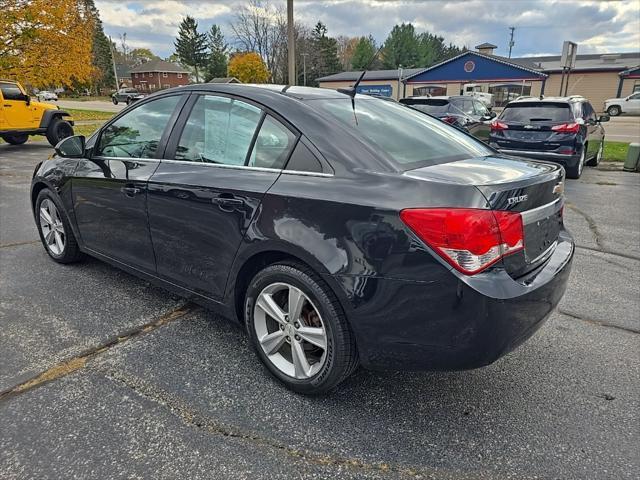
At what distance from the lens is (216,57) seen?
242ft

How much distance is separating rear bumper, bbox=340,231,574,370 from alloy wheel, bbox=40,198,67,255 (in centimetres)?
325

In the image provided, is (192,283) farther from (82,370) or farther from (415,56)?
(415,56)

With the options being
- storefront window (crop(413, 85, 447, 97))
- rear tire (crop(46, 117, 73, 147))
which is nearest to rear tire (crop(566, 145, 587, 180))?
rear tire (crop(46, 117, 73, 147))

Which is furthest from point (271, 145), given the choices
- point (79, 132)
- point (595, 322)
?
point (79, 132)

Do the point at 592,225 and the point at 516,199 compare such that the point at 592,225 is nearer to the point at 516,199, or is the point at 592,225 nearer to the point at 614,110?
the point at 516,199

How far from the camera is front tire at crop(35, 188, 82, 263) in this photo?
4.00 meters

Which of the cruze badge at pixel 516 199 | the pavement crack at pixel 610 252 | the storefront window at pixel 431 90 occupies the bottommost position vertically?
the pavement crack at pixel 610 252

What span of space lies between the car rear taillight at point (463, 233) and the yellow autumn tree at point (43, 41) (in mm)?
17707

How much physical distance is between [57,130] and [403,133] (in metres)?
13.8

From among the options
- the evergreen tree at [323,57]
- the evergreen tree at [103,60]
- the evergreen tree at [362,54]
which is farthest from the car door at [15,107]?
the evergreen tree at [103,60]

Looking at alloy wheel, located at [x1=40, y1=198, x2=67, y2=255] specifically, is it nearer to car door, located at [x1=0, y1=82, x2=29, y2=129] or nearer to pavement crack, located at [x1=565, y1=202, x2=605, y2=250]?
pavement crack, located at [x1=565, y1=202, x2=605, y2=250]

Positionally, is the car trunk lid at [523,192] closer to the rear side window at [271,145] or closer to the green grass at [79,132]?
the rear side window at [271,145]

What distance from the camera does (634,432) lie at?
2.17m

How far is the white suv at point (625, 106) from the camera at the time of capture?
1253 inches
